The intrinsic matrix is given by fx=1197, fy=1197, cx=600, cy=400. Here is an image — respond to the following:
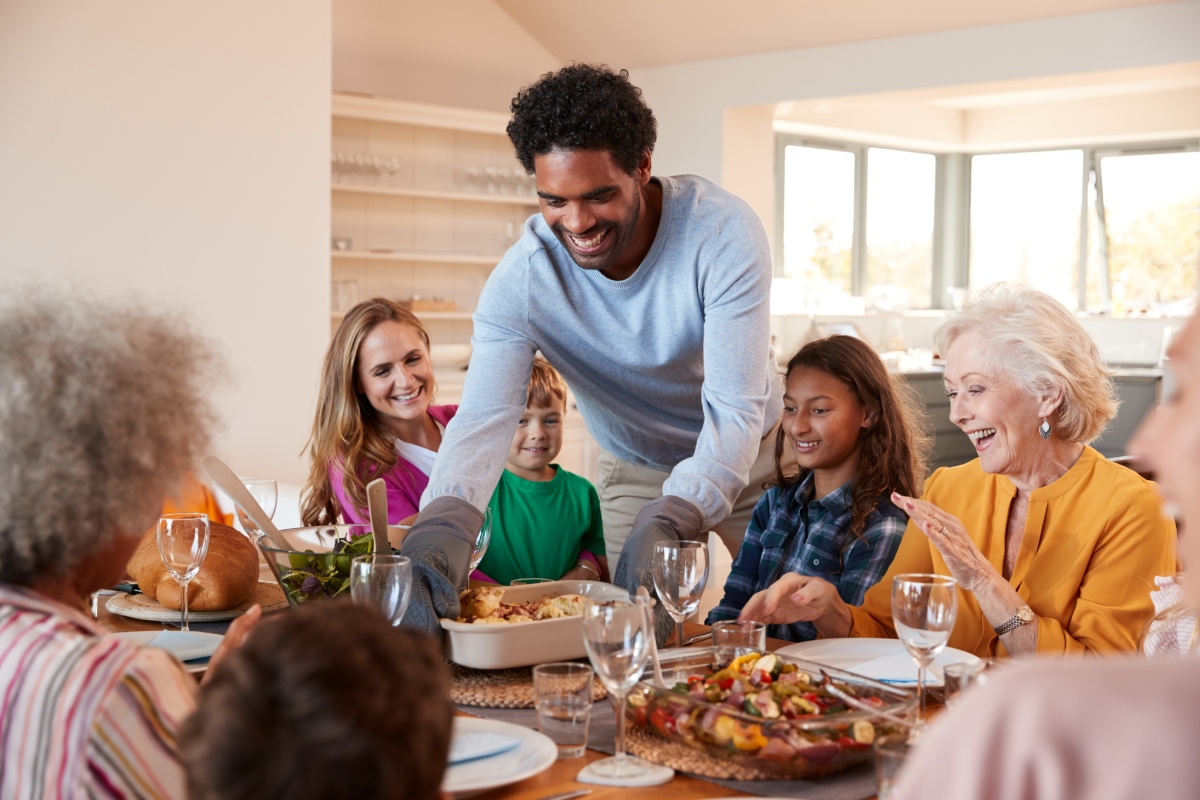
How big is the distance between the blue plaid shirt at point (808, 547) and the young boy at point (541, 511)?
0.52 meters

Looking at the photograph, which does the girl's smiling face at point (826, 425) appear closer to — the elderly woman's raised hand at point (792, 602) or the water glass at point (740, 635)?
the elderly woman's raised hand at point (792, 602)

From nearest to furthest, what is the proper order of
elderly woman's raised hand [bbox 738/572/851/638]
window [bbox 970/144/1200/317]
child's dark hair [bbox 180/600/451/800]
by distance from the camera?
child's dark hair [bbox 180/600/451/800] < elderly woman's raised hand [bbox 738/572/851/638] < window [bbox 970/144/1200/317]

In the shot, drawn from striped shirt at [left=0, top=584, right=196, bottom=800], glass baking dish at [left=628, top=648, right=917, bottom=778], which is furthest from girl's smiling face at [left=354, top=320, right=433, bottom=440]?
striped shirt at [left=0, top=584, right=196, bottom=800]

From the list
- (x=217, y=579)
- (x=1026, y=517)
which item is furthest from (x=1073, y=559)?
(x=217, y=579)

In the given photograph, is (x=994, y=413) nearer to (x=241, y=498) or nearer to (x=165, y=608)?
(x=241, y=498)

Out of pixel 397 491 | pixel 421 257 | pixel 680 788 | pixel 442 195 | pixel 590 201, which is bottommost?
pixel 680 788

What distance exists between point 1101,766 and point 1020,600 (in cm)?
127

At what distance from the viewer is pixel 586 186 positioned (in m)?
1.95

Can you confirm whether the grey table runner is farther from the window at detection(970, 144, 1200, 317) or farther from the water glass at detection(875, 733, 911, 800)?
the window at detection(970, 144, 1200, 317)

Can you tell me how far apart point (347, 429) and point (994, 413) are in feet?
5.08

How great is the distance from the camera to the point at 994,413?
194 centimetres

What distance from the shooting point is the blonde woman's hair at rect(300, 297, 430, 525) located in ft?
9.26

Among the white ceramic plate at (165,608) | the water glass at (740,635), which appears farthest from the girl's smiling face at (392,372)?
the water glass at (740,635)

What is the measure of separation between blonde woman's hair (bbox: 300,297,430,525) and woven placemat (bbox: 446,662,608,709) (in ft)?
4.23
